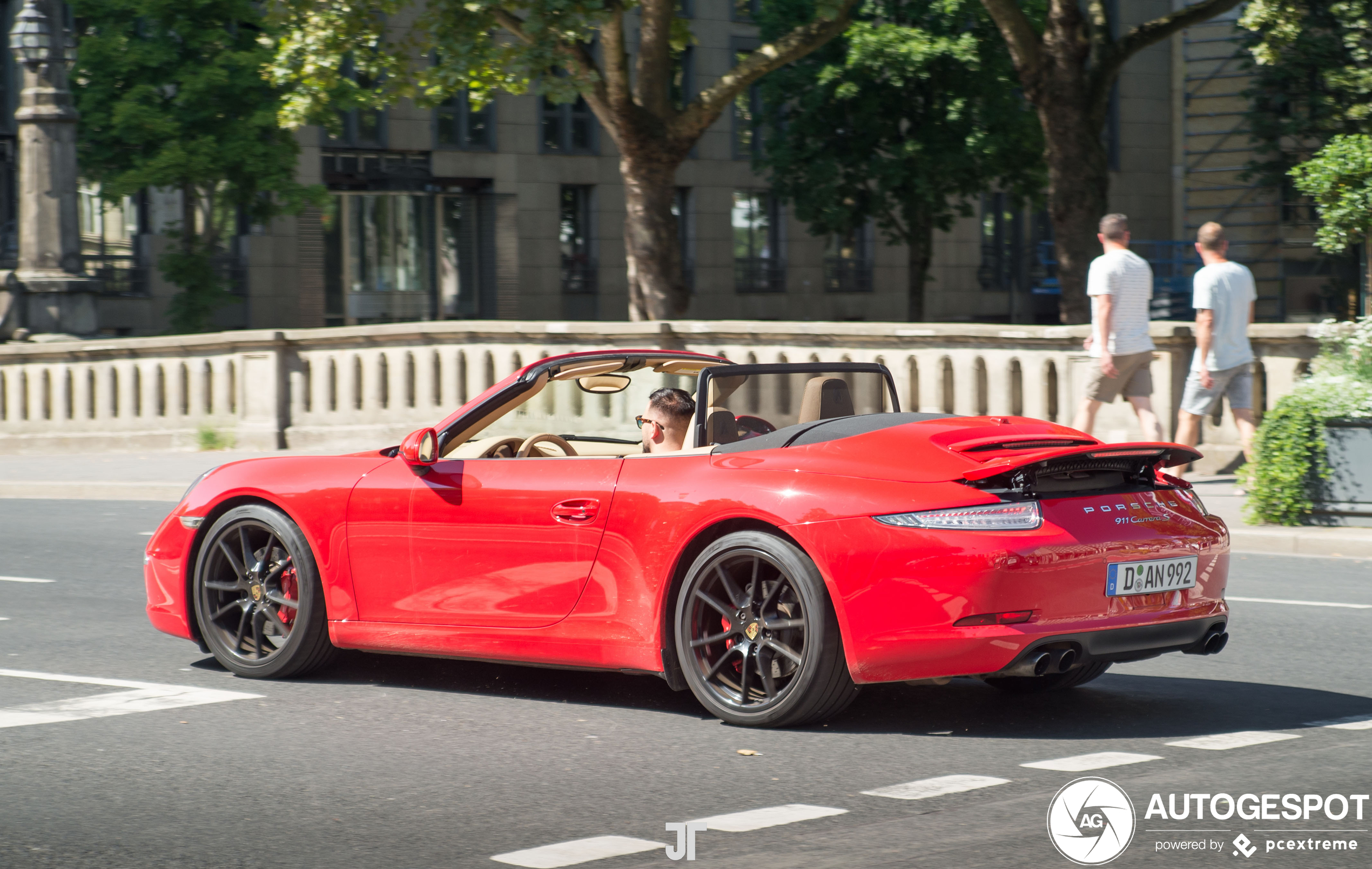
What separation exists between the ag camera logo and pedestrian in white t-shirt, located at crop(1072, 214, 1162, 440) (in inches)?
325

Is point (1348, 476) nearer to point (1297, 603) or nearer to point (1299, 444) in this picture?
point (1299, 444)

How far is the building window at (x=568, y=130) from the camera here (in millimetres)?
45188

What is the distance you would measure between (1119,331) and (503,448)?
738cm

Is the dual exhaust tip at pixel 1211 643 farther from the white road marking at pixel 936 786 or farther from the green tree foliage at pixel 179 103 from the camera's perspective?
the green tree foliage at pixel 179 103

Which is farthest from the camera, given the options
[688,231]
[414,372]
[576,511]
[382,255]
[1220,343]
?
[688,231]

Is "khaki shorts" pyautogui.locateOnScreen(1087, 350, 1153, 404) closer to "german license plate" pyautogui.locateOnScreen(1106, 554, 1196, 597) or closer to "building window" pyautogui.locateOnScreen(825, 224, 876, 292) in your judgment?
"german license plate" pyautogui.locateOnScreen(1106, 554, 1196, 597)

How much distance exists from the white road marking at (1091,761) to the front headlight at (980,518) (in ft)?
2.34

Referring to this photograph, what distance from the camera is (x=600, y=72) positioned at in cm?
2119

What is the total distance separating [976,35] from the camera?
33.9 meters

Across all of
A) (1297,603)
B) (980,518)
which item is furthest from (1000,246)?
(980,518)

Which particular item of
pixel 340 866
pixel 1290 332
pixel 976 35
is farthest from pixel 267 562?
pixel 976 35

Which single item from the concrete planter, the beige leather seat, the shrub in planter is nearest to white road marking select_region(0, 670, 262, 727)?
the beige leather seat

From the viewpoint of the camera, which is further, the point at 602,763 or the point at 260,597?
the point at 260,597

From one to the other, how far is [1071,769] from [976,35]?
29.9 meters
